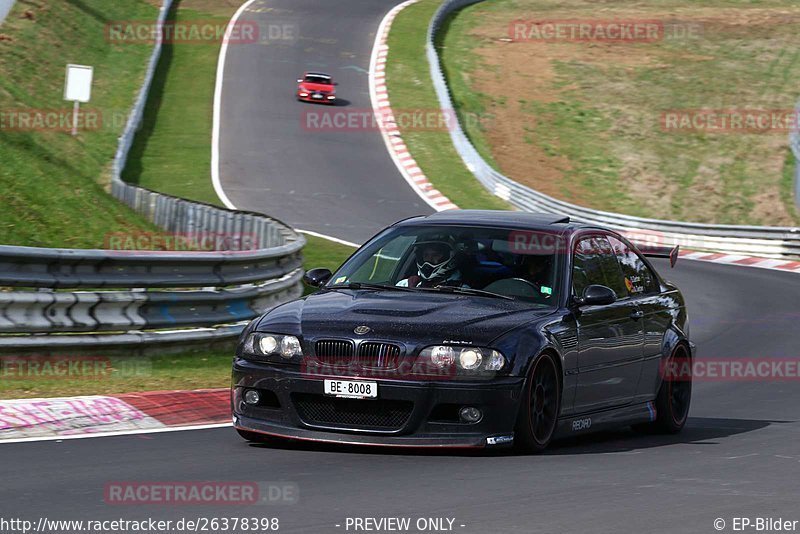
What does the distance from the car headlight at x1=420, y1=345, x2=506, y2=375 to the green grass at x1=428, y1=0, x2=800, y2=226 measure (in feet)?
96.4

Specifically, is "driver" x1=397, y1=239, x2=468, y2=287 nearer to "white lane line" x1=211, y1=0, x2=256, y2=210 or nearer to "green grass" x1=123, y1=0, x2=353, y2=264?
"green grass" x1=123, y1=0, x2=353, y2=264

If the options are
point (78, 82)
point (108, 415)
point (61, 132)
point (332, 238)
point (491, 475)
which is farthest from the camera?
point (61, 132)

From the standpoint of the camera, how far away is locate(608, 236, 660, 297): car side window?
9.62 metres

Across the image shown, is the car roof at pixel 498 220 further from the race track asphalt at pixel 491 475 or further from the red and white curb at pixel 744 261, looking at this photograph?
the red and white curb at pixel 744 261

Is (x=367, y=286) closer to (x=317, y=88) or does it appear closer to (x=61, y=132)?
(x=61, y=132)

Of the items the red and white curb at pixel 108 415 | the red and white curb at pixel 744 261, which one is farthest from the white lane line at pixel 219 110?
the red and white curb at pixel 108 415

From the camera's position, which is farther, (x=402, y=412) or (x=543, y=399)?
(x=543, y=399)

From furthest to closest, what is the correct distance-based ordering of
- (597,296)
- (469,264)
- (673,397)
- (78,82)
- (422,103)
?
(422,103)
(78,82)
(673,397)
(469,264)
(597,296)

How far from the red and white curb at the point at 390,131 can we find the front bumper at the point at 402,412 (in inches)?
886

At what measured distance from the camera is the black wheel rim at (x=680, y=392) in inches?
392

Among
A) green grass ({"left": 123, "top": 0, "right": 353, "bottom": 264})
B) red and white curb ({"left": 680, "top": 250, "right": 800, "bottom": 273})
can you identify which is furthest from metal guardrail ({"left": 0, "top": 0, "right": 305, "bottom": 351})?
red and white curb ({"left": 680, "top": 250, "right": 800, "bottom": 273})

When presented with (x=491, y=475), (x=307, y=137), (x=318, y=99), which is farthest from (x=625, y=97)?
(x=491, y=475)

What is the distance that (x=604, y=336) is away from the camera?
8.85m

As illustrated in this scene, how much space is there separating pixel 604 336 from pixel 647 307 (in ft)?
2.90
